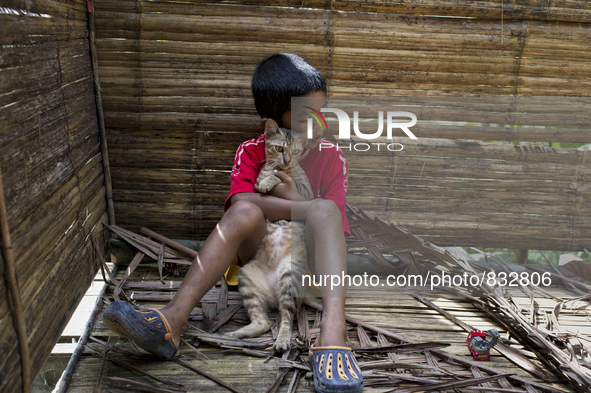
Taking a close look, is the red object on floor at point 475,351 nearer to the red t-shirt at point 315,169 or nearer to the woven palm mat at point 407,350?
the woven palm mat at point 407,350

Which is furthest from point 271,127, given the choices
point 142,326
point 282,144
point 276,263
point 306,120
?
point 142,326

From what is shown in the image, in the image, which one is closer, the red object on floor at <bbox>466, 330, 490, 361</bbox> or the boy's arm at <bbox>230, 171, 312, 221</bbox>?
the red object on floor at <bbox>466, 330, 490, 361</bbox>

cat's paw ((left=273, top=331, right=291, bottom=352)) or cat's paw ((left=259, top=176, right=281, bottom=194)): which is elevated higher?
cat's paw ((left=259, top=176, right=281, bottom=194))

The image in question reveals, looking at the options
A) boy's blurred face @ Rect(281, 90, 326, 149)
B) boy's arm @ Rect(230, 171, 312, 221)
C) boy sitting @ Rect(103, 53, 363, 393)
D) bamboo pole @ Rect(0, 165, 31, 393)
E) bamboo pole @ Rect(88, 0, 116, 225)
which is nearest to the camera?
bamboo pole @ Rect(0, 165, 31, 393)

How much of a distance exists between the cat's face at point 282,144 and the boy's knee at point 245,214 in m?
0.36

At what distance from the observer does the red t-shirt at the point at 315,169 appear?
2.38 metres

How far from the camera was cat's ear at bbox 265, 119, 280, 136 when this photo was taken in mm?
2361

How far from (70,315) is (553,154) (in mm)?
3371

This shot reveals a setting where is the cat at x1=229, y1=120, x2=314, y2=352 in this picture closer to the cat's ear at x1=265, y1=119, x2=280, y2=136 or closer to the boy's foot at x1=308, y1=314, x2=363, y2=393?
the cat's ear at x1=265, y1=119, x2=280, y2=136

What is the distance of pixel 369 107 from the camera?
10.2 ft

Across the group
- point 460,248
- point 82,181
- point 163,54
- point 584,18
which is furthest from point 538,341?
point 163,54

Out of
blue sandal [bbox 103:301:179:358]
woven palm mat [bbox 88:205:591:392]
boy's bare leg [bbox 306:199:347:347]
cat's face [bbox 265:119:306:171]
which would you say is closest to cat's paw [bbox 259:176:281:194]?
cat's face [bbox 265:119:306:171]

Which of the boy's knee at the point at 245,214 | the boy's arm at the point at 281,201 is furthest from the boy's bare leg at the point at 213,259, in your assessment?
the boy's arm at the point at 281,201

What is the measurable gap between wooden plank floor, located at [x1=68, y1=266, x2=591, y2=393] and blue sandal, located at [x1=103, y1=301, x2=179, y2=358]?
0.10 metres
